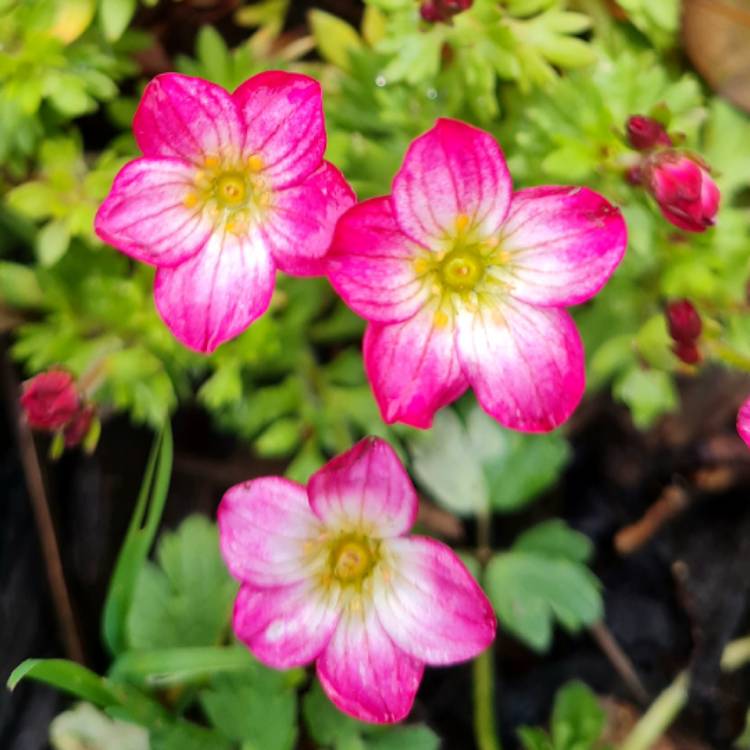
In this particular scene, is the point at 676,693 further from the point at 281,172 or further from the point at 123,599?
the point at 281,172

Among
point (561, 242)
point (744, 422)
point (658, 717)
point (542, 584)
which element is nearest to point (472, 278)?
point (561, 242)

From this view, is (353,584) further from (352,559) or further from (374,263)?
(374,263)

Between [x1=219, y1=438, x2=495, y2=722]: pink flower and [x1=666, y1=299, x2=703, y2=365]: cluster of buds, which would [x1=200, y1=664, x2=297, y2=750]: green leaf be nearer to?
[x1=219, y1=438, x2=495, y2=722]: pink flower

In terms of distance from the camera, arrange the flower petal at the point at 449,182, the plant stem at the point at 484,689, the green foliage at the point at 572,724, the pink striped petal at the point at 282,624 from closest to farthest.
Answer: the flower petal at the point at 449,182 < the pink striped petal at the point at 282,624 < the green foliage at the point at 572,724 < the plant stem at the point at 484,689

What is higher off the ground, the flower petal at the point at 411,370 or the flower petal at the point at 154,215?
the flower petal at the point at 154,215

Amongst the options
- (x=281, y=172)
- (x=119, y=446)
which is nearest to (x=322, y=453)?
(x=119, y=446)

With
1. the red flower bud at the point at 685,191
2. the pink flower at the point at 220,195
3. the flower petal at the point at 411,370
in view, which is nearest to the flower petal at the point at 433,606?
the flower petal at the point at 411,370

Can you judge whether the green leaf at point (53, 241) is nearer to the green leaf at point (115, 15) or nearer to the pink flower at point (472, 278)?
the green leaf at point (115, 15)
